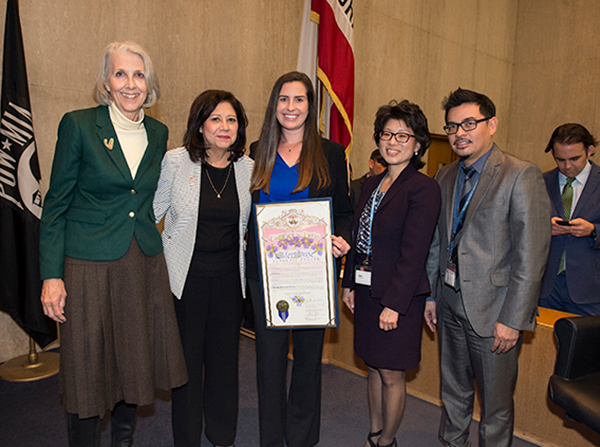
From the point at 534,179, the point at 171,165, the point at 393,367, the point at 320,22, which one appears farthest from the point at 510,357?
the point at 320,22

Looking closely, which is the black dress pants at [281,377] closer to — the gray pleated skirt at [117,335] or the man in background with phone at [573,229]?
the gray pleated skirt at [117,335]

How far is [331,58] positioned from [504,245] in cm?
306

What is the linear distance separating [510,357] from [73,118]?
216 cm

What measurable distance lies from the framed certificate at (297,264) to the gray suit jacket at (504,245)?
2.02ft

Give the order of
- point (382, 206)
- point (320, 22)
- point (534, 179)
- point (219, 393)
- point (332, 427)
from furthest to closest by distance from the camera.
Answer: point (320, 22) → point (332, 427) → point (219, 393) → point (382, 206) → point (534, 179)

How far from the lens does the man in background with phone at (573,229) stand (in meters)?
2.97

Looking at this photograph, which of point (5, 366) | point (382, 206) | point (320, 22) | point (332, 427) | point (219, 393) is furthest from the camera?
point (320, 22)

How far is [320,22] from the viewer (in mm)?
4375

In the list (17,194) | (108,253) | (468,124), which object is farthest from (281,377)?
(17,194)

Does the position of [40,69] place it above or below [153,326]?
above

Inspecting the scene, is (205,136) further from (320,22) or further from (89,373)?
(320,22)

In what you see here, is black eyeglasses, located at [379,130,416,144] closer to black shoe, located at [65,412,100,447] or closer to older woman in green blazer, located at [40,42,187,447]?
older woman in green blazer, located at [40,42,187,447]

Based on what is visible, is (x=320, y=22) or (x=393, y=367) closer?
(x=393, y=367)

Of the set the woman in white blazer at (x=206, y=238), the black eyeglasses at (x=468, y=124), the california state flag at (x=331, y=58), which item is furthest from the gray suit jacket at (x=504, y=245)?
the california state flag at (x=331, y=58)
